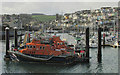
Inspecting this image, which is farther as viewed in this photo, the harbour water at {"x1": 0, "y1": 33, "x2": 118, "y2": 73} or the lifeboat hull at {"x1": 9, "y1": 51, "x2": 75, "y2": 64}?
the lifeboat hull at {"x1": 9, "y1": 51, "x2": 75, "y2": 64}

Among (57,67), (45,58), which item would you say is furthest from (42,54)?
(57,67)

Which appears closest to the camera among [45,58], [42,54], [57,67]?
[57,67]

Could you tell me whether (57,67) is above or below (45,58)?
below

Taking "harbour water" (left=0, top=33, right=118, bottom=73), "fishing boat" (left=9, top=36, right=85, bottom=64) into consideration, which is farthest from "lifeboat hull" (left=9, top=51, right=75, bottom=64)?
"harbour water" (left=0, top=33, right=118, bottom=73)

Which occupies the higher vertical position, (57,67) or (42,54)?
(42,54)

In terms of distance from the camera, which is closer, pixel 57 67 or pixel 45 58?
pixel 57 67

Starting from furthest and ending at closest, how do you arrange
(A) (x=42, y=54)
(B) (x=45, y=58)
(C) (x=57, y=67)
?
(A) (x=42, y=54)
(B) (x=45, y=58)
(C) (x=57, y=67)

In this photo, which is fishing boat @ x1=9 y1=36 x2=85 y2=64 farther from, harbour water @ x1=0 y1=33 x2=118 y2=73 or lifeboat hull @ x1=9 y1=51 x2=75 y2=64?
harbour water @ x1=0 y1=33 x2=118 y2=73

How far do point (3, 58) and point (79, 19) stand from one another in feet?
493

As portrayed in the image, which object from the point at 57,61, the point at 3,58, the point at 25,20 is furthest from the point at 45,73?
the point at 25,20

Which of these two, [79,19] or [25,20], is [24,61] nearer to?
[25,20]

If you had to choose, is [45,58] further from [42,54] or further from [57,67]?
[57,67]

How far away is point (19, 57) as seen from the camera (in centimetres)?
2877

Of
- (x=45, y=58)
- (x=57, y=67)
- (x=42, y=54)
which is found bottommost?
(x=57, y=67)
